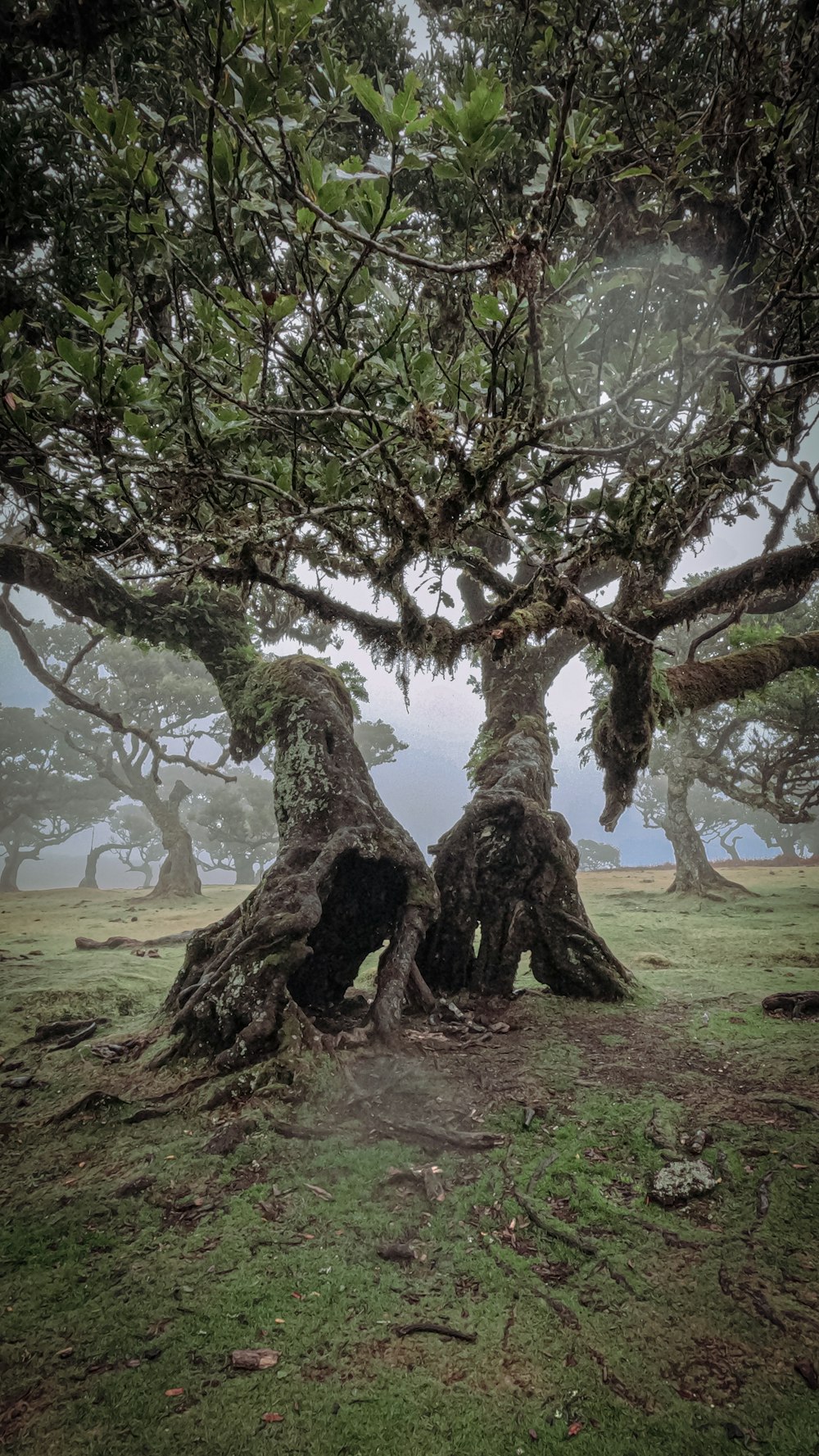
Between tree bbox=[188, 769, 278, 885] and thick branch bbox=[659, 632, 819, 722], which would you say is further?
tree bbox=[188, 769, 278, 885]

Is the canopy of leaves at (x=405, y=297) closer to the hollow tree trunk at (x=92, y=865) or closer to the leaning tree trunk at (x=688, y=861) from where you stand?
the leaning tree trunk at (x=688, y=861)

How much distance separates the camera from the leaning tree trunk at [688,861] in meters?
19.3

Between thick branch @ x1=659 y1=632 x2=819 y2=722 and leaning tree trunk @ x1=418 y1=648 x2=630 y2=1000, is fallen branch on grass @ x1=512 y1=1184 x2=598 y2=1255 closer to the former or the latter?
leaning tree trunk @ x1=418 y1=648 x2=630 y2=1000

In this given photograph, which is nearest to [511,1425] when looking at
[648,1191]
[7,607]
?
[648,1191]

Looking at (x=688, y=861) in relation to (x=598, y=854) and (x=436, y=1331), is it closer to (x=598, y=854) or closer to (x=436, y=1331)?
(x=436, y=1331)

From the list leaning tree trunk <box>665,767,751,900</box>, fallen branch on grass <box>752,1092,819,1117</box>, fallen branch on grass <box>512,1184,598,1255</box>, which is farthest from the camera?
leaning tree trunk <box>665,767,751,900</box>

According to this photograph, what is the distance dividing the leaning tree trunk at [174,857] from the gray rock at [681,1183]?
74.3 feet

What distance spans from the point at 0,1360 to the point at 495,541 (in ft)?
31.5

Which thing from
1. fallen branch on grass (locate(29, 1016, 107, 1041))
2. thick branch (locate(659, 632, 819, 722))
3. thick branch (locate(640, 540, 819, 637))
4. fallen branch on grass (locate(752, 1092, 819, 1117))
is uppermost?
thick branch (locate(640, 540, 819, 637))

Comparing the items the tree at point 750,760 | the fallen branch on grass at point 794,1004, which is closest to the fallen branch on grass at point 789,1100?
the fallen branch on grass at point 794,1004

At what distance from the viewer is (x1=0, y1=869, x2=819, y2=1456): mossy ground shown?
258 centimetres

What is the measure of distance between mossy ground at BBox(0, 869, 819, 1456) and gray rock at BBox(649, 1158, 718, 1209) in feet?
0.25

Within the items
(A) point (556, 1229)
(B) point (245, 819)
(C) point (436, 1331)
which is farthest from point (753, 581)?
(B) point (245, 819)

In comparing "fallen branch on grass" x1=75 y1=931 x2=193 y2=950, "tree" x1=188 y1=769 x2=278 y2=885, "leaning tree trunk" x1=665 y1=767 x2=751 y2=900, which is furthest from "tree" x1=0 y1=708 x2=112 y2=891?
"leaning tree trunk" x1=665 y1=767 x2=751 y2=900
